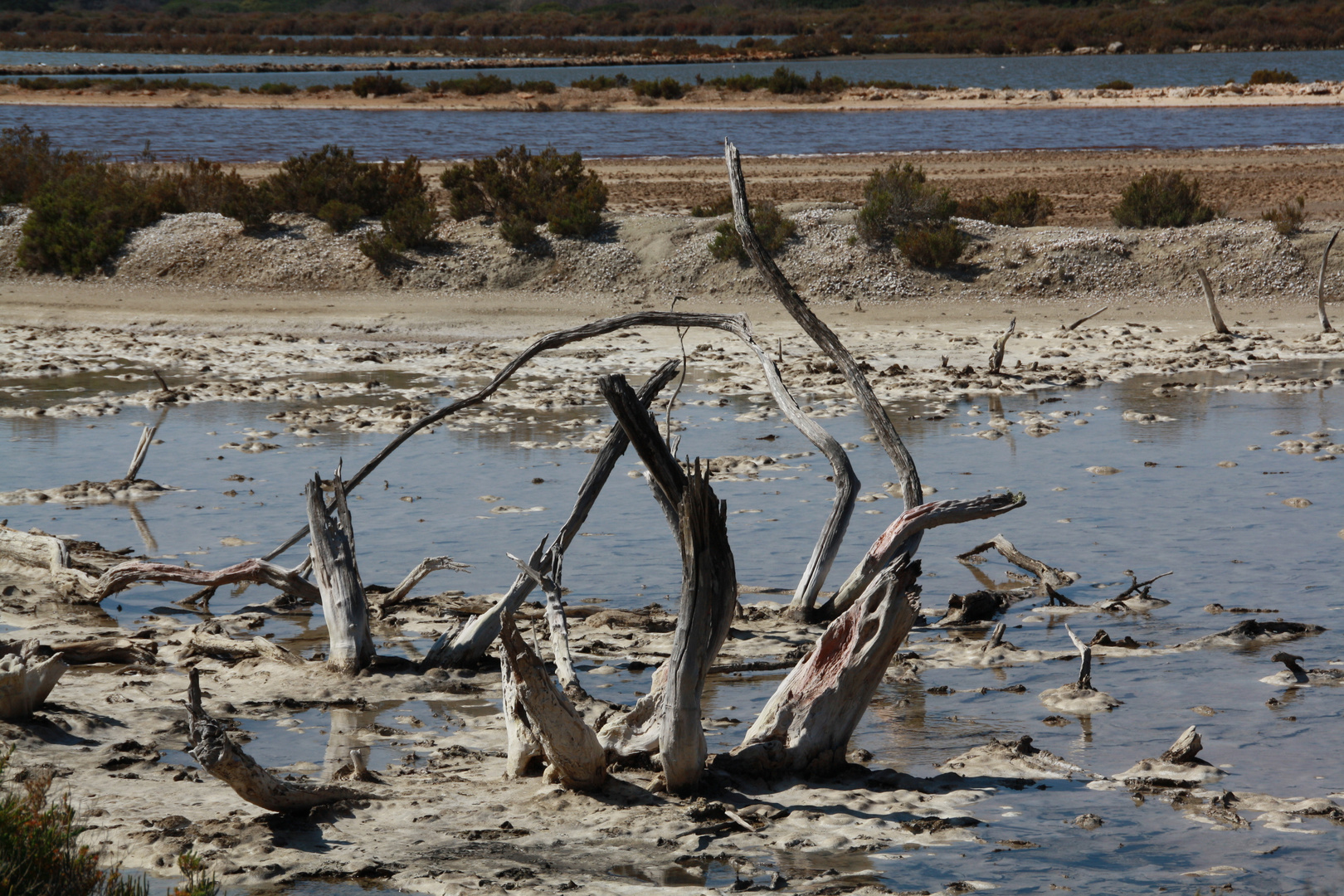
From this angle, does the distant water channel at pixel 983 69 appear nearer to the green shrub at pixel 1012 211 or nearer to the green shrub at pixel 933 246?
the green shrub at pixel 1012 211

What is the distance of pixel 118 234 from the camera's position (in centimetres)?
2097

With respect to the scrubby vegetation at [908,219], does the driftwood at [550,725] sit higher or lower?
lower

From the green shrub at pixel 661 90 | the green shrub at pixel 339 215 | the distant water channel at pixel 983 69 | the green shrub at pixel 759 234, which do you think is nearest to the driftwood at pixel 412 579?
the green shrub at pixel 759 234

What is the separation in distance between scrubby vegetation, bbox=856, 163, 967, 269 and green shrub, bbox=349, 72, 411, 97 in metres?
39.4

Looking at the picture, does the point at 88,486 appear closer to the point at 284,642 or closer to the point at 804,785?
the point at 284,642

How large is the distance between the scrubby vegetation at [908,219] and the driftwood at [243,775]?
15.2 metres

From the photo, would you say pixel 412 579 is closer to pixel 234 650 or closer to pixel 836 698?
pixel 234 650

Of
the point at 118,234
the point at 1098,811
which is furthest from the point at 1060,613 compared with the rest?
the point at 118,234

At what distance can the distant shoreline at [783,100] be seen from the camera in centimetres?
4831

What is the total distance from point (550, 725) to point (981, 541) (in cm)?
511

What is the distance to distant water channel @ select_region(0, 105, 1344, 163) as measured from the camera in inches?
1373

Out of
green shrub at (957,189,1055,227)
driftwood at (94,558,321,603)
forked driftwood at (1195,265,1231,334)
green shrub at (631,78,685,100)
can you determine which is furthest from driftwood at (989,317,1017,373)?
green shrub at (631,78,685,100)

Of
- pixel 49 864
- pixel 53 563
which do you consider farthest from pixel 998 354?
pixel 49 864

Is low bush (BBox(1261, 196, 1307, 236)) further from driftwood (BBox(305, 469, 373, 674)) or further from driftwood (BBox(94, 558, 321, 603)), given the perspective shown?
driftwood (BBox(305, 469, 373, 674))
